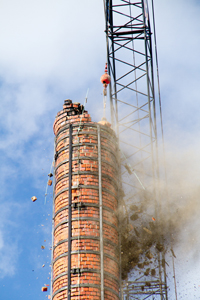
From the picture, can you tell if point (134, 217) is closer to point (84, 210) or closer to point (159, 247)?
point (159, 247)

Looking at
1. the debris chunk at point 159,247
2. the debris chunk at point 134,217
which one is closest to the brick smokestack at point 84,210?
the debris chunk at point 134,217

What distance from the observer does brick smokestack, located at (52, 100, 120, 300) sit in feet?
55.1

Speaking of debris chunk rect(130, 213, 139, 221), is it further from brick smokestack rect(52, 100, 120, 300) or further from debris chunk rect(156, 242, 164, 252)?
brick smokestack rect(52, 100, 120, 300)

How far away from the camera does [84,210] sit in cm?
1759

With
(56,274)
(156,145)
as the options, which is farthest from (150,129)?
(56,274)

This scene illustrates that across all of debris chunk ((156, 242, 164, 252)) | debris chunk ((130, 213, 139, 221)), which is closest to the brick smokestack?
debris chunk ((130, 213, 139, 221))

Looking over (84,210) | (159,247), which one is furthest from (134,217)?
(84,210)

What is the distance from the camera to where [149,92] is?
26.0 m

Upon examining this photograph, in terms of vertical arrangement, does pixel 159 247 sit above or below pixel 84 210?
above

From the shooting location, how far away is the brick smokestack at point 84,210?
16781mm

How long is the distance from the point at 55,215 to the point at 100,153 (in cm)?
261

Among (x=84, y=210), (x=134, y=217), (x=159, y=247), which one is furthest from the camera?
(x=159, y=247)

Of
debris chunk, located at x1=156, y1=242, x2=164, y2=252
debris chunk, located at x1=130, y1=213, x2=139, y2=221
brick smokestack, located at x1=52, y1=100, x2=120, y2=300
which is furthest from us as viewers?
debris chunk, located at x1=156, y1=242, x2=164, y2=252

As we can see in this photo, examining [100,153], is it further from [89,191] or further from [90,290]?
[90,290]
